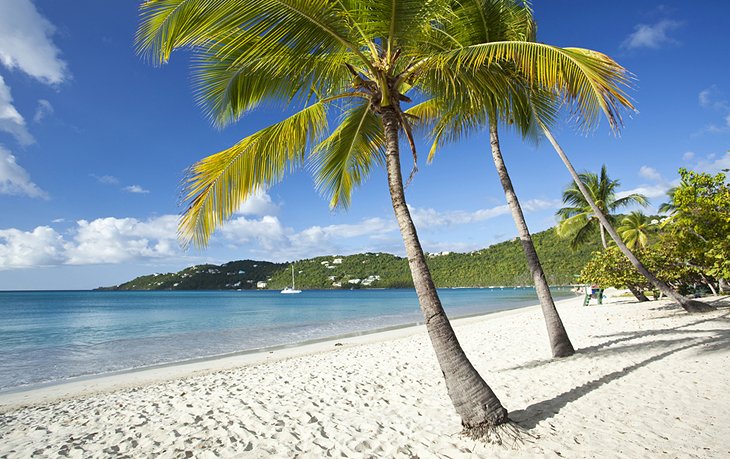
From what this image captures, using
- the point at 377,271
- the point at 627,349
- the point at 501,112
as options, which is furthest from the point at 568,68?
the point at 377,271

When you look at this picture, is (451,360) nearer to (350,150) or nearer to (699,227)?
(350,150)

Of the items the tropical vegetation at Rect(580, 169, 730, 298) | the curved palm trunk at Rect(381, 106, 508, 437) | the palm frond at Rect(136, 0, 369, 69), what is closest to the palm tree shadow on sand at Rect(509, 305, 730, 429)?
the curved palm trunk at Rect(381, 106, 508, 437)

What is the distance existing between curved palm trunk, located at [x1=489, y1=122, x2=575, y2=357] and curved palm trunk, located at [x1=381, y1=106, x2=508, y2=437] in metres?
3.30

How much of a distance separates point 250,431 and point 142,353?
11204 millimetres

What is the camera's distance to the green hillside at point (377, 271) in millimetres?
75125

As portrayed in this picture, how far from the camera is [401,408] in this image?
4.86m

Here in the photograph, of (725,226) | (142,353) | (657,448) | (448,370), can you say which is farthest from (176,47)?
(142,353)

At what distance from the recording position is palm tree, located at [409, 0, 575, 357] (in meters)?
5.30

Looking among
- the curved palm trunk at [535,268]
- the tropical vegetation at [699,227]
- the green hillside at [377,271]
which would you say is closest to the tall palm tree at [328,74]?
the curved palm trunk at [535,268]

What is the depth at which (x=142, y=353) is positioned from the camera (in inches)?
523

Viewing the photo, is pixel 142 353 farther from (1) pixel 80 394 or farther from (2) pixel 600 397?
(2) pixel 600 397

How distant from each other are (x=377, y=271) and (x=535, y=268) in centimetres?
10828

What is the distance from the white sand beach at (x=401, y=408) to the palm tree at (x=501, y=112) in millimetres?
829

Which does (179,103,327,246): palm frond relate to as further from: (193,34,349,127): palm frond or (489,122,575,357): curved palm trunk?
(489,122,575,357): curved palm trunk
